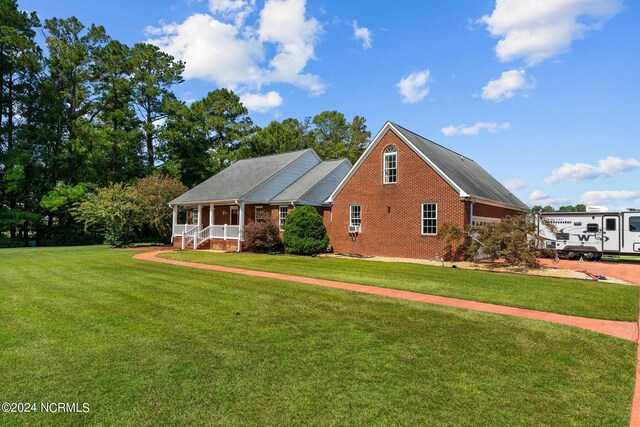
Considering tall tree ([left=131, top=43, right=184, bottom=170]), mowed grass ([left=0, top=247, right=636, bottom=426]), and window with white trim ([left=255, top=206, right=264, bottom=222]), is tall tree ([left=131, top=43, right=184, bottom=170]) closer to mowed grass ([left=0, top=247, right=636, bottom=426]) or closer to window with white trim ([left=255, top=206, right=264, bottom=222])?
window with white trim ([left=255, top=206, right=264, bottom=222])

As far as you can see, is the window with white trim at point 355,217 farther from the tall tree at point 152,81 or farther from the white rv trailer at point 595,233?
the tall tree at point 152,81

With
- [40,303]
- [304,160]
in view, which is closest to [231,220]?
[304,160]

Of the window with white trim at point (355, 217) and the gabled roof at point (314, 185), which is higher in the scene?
the gabled roof at point (314, 185)

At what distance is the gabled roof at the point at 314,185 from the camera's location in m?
24.4

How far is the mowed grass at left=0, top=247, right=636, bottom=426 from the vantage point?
3.65 meters

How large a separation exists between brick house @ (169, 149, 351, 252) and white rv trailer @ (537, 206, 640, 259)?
13.7 metres

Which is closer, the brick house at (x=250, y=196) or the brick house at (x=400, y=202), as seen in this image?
the brick house at (x=400, y=202)

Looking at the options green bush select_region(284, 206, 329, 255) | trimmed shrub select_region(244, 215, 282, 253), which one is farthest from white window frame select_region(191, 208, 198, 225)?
green bush select_region(284, 206, 329, 255)

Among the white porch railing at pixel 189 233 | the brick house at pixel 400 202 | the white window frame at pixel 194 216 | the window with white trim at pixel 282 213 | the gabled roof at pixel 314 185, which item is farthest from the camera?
the white window frame at pixel 194 216

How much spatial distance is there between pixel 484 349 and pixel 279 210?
20.4m

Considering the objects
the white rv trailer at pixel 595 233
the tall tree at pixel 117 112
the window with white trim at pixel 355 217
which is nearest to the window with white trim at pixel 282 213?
the window with white trim at pixel 355 217

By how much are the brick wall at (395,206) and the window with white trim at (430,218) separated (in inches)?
7.5

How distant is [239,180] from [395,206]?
1369cm

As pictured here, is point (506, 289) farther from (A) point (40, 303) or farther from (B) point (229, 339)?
(A) point (40, 303)
